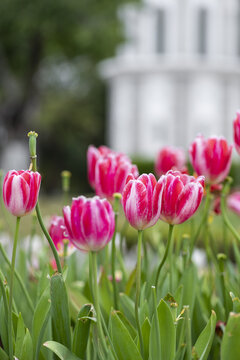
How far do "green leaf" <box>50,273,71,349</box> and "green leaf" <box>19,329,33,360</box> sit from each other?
48mm

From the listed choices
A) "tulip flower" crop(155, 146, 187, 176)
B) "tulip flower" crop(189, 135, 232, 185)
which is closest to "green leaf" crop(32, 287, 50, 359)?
"tulip flower" crop(189, 135, 232, 185)

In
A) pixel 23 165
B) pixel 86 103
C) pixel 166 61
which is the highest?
pixel 166 61

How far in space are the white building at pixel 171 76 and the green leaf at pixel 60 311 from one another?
18.4 meters

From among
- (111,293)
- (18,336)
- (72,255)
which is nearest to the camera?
(18,336)

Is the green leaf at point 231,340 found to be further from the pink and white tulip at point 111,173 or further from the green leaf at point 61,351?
the pink and white tulip at point 111,173

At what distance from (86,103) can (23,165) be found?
15.8 feet

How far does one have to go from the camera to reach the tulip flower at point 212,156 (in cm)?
115

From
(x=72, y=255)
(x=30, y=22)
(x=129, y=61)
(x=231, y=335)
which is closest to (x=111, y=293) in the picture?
(x=72, y=255)

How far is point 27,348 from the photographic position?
2.96 feet

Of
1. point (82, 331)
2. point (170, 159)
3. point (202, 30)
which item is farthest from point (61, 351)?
point (202, 30)

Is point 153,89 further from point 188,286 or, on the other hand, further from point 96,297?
point 96,297

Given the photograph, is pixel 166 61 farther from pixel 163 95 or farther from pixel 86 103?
pixel 86 103

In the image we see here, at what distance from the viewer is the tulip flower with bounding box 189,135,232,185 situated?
3.77ft

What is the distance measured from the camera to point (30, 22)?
36.6 feet
